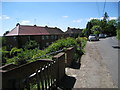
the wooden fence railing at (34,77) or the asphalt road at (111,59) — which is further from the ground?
the wooden fence railing at (34,77)

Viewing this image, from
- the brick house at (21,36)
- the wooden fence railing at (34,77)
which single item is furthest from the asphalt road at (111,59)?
the brick house at (21,36)

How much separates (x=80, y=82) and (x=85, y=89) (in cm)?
60

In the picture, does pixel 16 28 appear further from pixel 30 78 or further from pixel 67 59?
pixel 30 78

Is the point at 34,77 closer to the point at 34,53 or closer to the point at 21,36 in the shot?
the point at 34,53

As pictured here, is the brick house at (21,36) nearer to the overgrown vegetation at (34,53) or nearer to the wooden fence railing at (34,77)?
the overgrown vegetation at (34,53)

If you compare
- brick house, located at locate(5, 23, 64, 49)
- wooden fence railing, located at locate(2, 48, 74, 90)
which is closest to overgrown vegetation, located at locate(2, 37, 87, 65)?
wooden fence railing, located at locate(2, 48, 74, 90)

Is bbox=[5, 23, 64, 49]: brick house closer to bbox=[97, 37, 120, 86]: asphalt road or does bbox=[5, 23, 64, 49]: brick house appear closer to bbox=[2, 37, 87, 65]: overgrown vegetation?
bbox=[2, 37, 87, 65]: overgrown vegetation

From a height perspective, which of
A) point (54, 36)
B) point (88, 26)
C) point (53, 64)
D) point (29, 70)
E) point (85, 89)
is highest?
point (88, 26)

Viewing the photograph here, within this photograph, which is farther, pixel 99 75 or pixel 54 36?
pixel 54 36

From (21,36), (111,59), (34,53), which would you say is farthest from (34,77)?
(21,36)

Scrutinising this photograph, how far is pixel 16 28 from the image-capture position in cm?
3008

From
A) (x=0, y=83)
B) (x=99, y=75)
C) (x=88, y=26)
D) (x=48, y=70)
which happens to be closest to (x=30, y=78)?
(x=0, y=83)

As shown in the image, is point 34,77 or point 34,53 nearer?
point 34,77

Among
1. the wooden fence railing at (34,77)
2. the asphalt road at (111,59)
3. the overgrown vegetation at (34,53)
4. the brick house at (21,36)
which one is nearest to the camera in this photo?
the wooden fence railing at (34,77)
